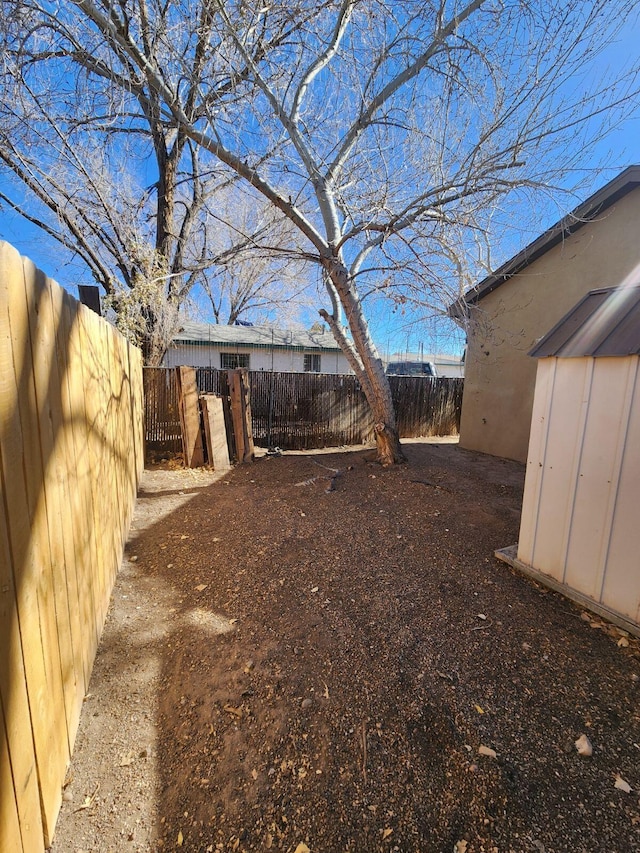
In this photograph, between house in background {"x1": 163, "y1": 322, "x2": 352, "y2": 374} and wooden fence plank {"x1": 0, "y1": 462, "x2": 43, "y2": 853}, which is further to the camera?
house in background {"x1": 163, "y1": 322, "x2": 352, "y2": 374}

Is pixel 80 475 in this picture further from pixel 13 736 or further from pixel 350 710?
pixel 350 710

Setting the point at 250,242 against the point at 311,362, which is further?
the point at 311,362

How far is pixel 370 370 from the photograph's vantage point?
612 cm

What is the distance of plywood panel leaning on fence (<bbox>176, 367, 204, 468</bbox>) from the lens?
6.14m

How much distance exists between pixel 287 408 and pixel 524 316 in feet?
17.6

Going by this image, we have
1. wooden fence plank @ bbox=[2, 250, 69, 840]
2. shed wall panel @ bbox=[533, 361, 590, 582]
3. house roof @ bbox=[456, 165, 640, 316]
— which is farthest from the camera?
house roof @ bbox=[456, 165, 640, 316]

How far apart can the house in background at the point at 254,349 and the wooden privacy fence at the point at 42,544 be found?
Answer: 44.4 feet

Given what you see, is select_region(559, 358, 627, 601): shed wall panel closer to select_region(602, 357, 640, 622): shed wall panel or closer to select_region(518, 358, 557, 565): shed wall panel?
select_region(602, 357, 640, 622): shed wall panel

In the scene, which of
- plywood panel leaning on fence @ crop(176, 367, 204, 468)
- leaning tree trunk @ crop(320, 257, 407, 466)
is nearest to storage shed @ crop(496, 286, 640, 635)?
leaning tree trunk @ crop(320, 257, 407, 466)

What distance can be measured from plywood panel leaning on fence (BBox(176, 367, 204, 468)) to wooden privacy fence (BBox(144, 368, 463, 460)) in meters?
1.00

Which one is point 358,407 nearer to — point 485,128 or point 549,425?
point 485,128

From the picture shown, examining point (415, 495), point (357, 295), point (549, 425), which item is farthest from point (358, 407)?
point (549, 425)

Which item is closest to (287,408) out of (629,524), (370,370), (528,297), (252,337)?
(370,370)

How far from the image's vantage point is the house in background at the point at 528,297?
5.88 metres
